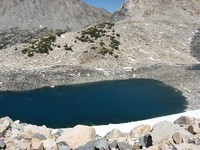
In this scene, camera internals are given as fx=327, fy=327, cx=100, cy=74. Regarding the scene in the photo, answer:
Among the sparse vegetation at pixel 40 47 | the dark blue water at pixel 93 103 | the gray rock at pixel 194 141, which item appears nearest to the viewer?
the gray rock at pixel 194 141

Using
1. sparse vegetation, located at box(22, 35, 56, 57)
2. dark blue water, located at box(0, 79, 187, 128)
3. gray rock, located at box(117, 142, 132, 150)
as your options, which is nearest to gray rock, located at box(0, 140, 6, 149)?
gray rock, located at box(117, 142, 132, 150)

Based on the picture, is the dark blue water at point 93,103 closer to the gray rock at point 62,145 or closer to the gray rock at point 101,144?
the gray rock at point 62,145

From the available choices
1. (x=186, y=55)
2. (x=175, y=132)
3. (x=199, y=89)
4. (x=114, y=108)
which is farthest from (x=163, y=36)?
(x=175, y=132)

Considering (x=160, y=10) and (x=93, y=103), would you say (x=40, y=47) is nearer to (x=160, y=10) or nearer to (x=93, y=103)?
(x=93, y=103)

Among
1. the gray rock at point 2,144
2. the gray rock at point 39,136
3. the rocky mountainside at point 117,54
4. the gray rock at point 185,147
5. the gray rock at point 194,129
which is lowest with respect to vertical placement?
the gray rock at point 185,147

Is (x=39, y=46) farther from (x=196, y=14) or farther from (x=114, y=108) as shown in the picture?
(x=196, y=14)

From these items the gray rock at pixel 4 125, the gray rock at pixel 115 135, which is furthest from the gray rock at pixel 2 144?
the gray rock at pixel 115 135

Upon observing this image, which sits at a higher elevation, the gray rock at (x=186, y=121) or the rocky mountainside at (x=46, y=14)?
the rocky mountainside at (x=46, y=14)
